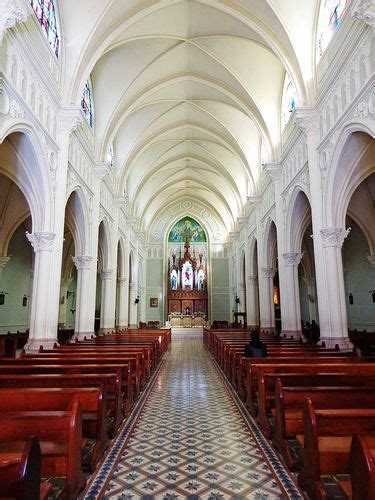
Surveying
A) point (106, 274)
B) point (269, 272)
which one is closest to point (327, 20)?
point (269, 272)

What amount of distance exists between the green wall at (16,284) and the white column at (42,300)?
8.68 m

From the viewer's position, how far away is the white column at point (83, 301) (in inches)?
563

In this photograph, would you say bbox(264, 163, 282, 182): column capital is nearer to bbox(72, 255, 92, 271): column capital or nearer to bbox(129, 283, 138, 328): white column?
bbox(72, 255, 92, 271): column capital

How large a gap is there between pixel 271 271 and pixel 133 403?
44.4 ft

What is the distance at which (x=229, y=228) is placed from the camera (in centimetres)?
3409

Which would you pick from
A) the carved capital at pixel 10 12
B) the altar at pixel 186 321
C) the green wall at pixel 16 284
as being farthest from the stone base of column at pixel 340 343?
the altar at pixel 186 321

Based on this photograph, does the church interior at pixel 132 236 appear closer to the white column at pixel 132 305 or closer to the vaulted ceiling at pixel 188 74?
the vaulted ceiling at pixel 188 74

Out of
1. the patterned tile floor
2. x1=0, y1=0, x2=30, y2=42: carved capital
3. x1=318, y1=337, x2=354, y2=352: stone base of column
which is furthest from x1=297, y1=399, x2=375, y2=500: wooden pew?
x1=0, y1=0, x2=30, y2=42: carved capital

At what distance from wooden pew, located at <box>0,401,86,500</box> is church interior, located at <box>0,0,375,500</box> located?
16 mm

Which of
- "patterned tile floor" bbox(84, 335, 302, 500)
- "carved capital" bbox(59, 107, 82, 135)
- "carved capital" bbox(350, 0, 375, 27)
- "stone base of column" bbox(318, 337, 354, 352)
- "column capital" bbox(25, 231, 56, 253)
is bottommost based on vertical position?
"patterned tile floor" bbox(84, 335, 302, 500)

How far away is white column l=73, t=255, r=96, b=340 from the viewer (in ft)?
46.9

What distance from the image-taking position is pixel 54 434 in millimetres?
3158

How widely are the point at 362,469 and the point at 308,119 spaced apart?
11.2 m

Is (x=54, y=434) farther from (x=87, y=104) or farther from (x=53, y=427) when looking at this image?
(x=87, y=104)
